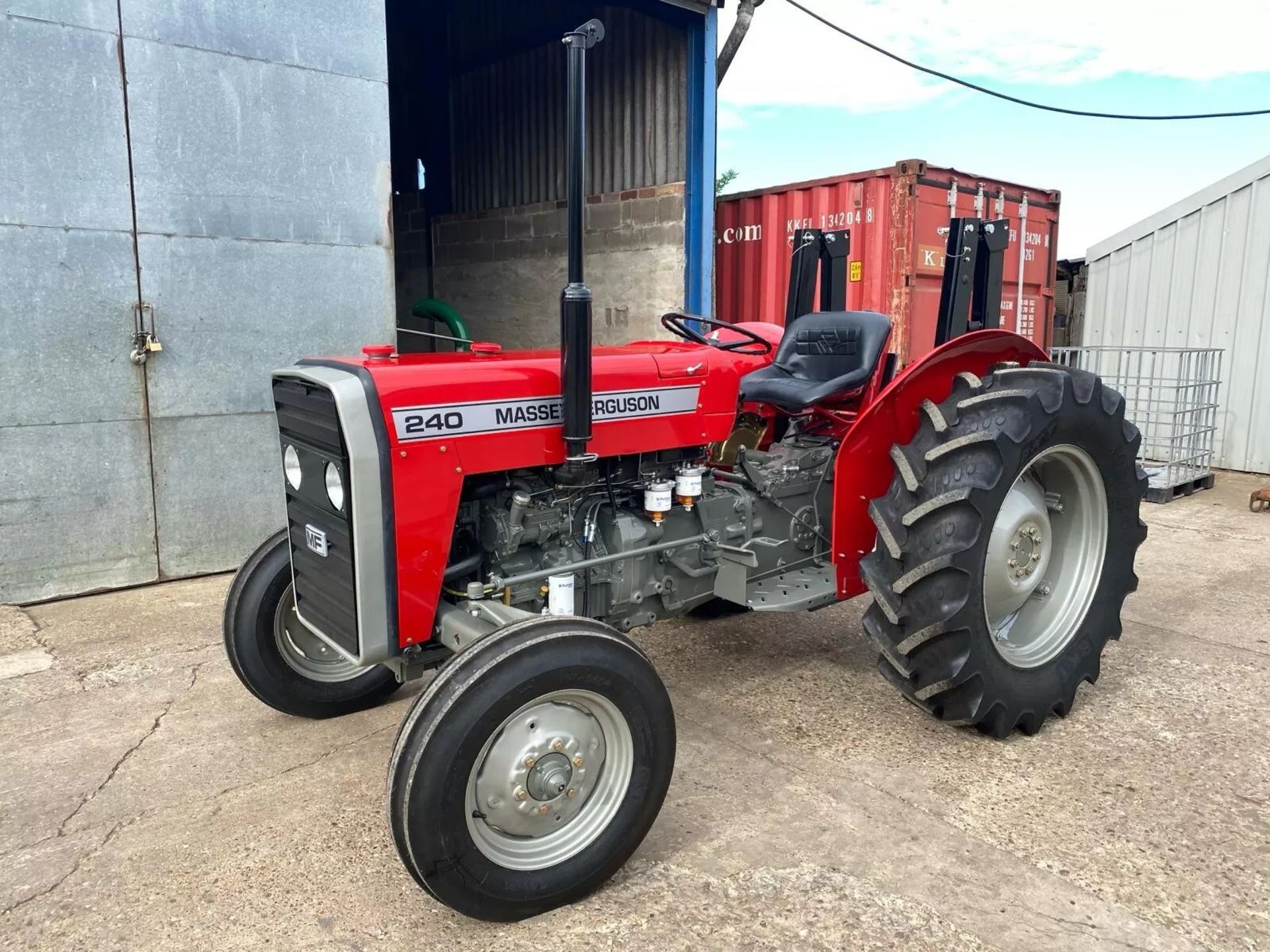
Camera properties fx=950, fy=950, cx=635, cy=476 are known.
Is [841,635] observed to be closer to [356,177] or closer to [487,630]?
[487,630]

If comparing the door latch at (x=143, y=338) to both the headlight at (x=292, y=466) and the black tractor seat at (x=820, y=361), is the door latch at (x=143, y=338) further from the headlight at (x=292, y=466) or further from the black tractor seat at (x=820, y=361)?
the black tractor seat at (x=820, y=361)

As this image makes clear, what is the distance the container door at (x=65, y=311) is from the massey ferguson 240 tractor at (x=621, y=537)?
83.0 inches

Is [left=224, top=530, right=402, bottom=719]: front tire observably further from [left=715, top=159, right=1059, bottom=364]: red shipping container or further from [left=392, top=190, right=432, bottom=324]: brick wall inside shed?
[left=392, top=190, right=432, bottom=324]: brick wall inside shed

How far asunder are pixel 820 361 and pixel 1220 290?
621 cm

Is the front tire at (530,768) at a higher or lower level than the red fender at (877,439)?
lower

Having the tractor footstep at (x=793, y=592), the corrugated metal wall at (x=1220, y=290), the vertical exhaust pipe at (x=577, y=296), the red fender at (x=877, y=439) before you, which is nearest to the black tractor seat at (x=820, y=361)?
the red fender at (x=877, y=439)

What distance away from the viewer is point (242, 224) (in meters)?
4.84

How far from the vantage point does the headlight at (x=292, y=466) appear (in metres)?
2.60

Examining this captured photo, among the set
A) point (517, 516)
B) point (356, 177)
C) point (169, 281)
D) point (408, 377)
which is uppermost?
point (356, 177)

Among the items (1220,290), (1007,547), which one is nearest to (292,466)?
(1007,547)

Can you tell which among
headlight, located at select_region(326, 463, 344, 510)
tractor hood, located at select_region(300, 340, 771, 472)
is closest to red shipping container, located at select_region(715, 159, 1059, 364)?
tractor hood, located at select_region(300, 340, 771, 472)

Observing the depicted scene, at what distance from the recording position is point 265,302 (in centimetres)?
495

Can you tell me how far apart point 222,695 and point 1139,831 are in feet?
9.62

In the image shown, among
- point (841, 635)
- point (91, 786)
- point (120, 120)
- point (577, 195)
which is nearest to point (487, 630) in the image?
point (577, 195)
